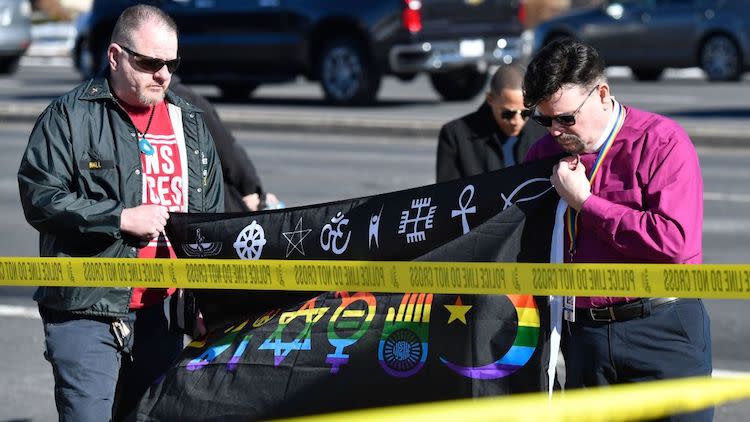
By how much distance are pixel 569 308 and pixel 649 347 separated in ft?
0.84

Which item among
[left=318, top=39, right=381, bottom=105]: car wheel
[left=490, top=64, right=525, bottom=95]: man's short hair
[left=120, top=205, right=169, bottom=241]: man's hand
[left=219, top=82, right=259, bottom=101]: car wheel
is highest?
[left=490, top=64, right=525, bottom=95]: man's short hair

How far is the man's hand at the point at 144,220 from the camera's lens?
4.32 meters

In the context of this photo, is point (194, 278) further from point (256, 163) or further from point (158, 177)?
point (256, 163)

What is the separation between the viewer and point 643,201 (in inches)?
155

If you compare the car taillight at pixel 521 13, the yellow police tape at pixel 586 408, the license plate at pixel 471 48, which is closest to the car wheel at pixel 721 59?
the car taillight at pixel 521 13

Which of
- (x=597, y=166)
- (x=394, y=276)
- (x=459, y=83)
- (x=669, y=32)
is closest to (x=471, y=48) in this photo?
(x=459, y=83)

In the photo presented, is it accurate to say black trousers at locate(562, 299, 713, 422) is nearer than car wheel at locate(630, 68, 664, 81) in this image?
Yes

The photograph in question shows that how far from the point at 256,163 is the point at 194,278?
9969mm

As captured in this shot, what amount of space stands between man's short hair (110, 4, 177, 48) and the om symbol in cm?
83

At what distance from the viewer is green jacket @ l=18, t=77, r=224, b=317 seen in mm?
4297

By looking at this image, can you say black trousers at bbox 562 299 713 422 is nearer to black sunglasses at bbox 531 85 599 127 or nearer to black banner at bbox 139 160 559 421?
black banner at bbox 139 160 559 421

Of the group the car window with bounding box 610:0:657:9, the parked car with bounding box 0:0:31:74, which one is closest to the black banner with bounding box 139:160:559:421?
the car window with bounding box 610:0:657:9

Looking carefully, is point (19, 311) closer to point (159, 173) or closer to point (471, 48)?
point (159, 173)

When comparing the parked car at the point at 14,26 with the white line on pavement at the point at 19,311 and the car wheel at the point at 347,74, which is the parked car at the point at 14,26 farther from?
the white line on pavement at the point at 19,311
